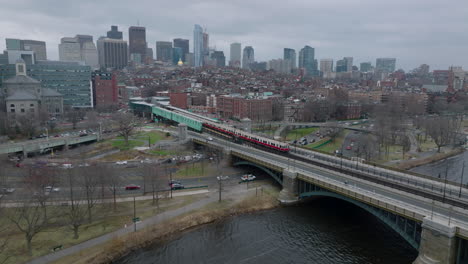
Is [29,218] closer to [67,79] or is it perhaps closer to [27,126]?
[27,126]

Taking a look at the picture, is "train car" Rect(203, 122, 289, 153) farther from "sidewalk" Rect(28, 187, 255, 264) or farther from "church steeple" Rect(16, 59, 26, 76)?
"church steeple" Rect(16, 59, 26, 76)

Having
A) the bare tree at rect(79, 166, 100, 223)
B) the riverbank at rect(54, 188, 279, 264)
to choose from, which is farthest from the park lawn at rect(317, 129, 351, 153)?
the bare tree at rect(79, 166, 100, 223)

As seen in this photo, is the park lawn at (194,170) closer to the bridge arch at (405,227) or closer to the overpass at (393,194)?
the overpass at (393,194)

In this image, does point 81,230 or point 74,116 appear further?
point 74,116

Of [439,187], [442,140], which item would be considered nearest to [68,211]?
[439,187]

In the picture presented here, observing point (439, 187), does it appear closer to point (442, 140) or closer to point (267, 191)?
point (267, 191)

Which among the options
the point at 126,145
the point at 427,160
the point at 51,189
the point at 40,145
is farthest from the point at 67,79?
the point at 427,160

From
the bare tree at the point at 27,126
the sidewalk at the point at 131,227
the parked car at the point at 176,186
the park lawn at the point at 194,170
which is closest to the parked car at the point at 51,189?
the sidewalk at the point at 131,227

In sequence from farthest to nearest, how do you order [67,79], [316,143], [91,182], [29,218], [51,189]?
[67,79] → [316,143] → [51,189] → [91,182] → [29,218]

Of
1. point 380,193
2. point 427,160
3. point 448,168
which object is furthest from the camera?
point 427,160
